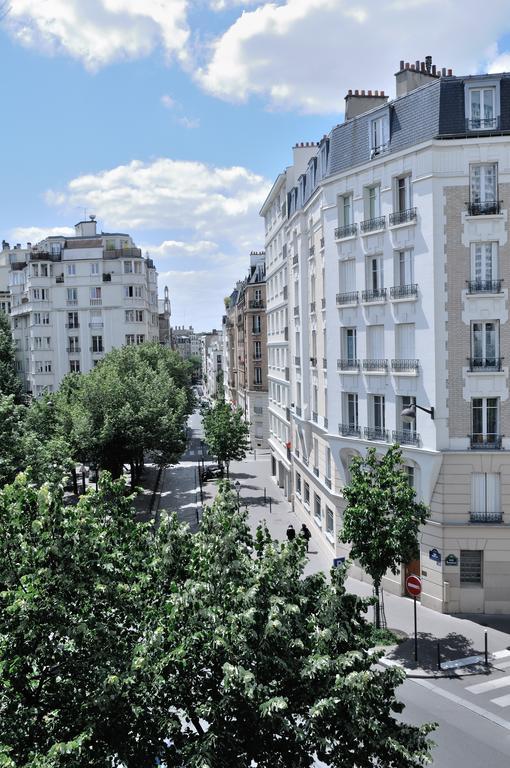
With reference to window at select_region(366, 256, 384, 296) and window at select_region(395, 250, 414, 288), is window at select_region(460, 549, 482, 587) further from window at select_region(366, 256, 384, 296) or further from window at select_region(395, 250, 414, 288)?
window at select_region(366, 256, 384, 296)

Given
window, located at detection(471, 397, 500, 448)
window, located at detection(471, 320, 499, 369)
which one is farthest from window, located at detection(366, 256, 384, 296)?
window, located at detection(471, 397, 500, 448)

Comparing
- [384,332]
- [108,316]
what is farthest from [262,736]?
[108,316]

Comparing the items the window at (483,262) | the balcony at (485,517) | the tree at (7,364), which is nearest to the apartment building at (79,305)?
the tree at (7,364)

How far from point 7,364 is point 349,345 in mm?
57739

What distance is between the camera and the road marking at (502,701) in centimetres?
1770

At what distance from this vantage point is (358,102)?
28.5m

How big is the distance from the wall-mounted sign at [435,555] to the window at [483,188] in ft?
42.6

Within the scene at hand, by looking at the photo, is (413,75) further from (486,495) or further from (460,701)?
(460,701)

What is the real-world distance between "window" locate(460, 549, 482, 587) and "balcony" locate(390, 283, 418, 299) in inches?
397

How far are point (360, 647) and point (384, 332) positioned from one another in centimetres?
1679

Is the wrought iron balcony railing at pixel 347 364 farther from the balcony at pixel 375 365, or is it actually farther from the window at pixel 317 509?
the window at pixel 317 509

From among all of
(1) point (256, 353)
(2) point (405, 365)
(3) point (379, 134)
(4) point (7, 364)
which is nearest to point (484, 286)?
(2) point (405, 365)

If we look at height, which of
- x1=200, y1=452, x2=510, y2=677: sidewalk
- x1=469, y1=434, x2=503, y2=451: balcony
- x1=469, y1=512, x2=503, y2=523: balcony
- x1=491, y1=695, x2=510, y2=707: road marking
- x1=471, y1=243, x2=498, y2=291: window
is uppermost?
x1=471, y1=243, x2=498, y2=291: window

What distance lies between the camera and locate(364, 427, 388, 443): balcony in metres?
25.8
